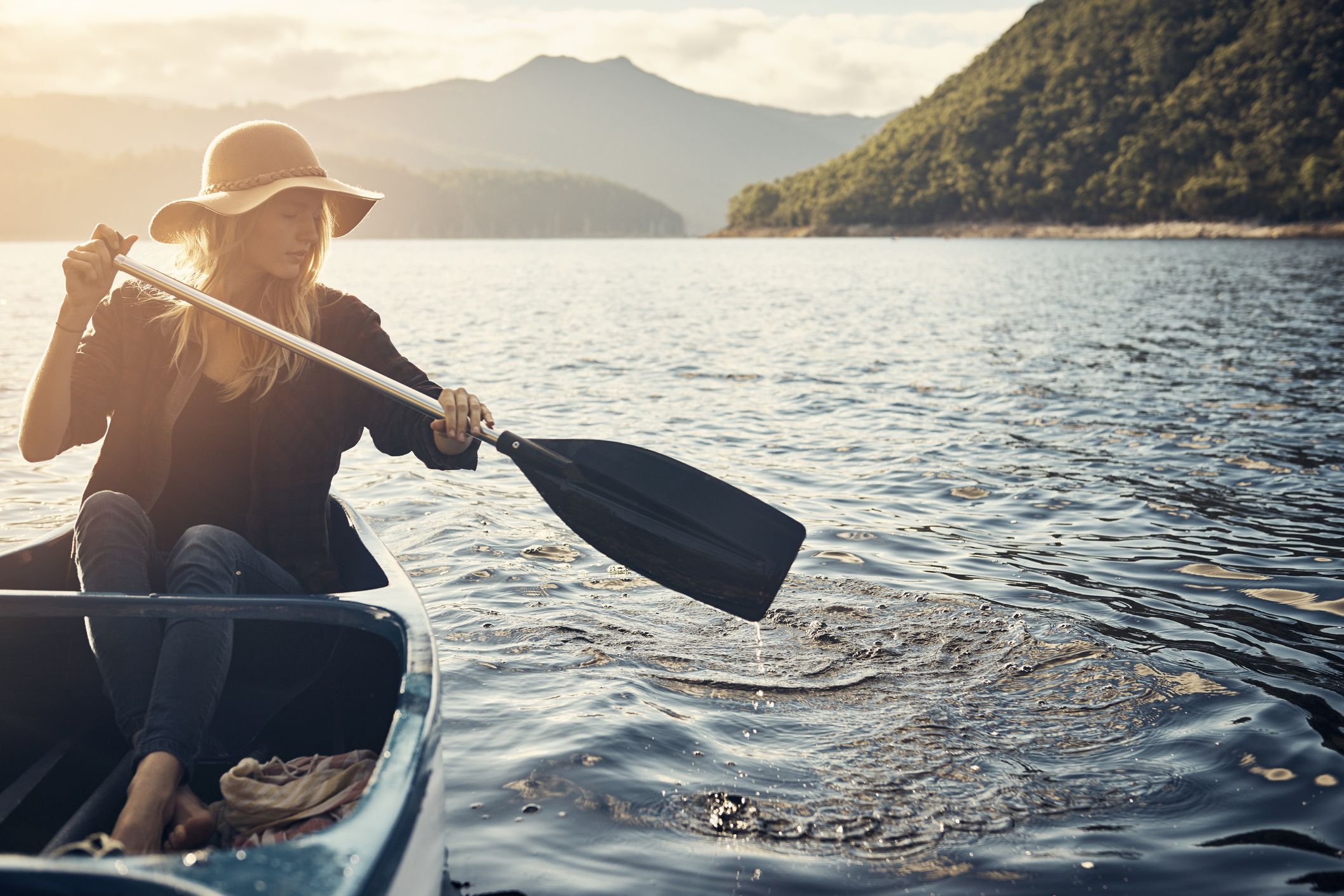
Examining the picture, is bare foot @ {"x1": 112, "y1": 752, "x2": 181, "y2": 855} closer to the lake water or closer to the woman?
the woman

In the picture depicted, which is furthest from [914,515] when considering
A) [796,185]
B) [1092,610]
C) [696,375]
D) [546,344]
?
[796,185]

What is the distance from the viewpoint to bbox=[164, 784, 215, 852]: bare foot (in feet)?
7.24

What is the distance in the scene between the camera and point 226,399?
324cm

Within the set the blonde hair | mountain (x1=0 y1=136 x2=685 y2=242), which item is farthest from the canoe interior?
mountain (x1=0 y1=136 x2=685 y2=242)

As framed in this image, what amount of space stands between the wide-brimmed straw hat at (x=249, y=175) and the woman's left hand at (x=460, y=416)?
678mm

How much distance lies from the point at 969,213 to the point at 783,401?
10664 centimetres

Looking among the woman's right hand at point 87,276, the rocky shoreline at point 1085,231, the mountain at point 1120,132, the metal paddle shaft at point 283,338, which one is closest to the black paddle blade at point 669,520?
the metal paddle shaft at point 283,338

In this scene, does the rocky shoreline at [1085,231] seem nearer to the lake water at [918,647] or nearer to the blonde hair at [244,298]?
the lake water at [918,647]

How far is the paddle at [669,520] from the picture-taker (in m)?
3.92

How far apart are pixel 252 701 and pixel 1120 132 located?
380 ft

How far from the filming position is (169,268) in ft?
12.1

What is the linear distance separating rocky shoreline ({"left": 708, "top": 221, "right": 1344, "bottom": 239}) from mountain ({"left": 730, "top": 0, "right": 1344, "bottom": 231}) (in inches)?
40.9

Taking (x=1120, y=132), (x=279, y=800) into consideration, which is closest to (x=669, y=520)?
(x=279, y=800)

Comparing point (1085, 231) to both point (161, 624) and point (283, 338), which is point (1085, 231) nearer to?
point (283, 338)
